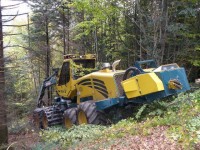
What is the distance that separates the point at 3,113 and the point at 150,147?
3863 mm

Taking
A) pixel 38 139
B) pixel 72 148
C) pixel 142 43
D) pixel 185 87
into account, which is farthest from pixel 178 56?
pixel 72 148

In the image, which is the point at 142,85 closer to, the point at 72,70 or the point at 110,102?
the point at 110,102

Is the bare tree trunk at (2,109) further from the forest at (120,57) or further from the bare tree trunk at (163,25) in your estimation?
the bare tree trunk at (163,25)

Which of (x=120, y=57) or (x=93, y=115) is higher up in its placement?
(x=120, y=57)

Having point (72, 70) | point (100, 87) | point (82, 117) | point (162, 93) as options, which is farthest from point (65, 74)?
point (162, 93)

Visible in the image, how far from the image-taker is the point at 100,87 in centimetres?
1016

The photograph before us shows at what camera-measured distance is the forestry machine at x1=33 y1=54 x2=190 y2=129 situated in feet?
27.7

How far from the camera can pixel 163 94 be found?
8.44 meters

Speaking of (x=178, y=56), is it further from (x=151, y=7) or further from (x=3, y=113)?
(x=3, y=113)

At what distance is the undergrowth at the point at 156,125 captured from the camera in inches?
229

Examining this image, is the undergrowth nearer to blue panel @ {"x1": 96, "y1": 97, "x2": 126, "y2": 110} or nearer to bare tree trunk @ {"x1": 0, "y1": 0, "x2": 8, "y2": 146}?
→ blue panel @ {"x1": 96, "y1": 97, "x2": 126, "y2": 110}

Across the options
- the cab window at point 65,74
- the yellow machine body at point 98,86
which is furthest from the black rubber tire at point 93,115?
the cab window at point 65,74

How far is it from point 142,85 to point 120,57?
898cm

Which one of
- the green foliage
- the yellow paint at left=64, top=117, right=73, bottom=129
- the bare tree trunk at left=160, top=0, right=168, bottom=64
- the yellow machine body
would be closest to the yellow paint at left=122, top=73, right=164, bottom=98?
the yellow machine body
